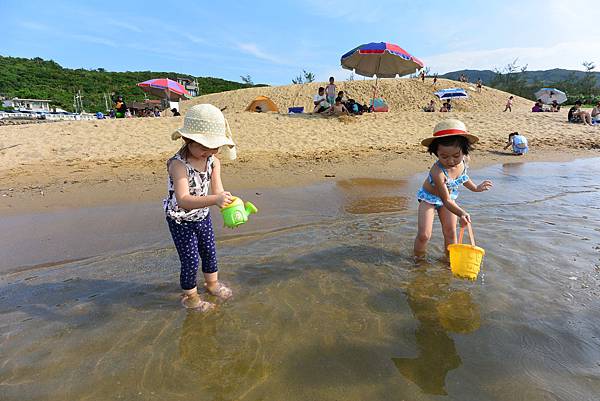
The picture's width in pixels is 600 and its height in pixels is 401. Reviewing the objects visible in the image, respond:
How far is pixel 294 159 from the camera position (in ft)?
27.5

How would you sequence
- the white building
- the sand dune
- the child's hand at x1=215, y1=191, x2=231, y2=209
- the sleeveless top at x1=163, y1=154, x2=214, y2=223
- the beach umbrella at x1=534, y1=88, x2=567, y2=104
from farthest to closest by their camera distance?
1. the white building
2. the sand dune
3. the beach umbrella at x1=534, y1=88, x2=567, y2=104
4. the sleeveless top at x1=163, y1=154, x2=214, y2=223
5. the child's hand at x1=215, y1=191, x2=231, y2=209

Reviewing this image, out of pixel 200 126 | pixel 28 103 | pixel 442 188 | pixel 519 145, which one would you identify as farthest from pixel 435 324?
pixel 28 103

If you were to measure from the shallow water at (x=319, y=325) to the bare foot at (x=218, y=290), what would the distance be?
0.08 metres

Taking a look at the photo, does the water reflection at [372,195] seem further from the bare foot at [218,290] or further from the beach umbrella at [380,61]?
the beach umbrella at [380,61]

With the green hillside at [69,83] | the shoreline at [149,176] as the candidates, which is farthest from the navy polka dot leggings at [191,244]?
the green hillside at [69,83]

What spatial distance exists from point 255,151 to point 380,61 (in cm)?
898

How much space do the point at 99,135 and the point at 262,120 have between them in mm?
5023

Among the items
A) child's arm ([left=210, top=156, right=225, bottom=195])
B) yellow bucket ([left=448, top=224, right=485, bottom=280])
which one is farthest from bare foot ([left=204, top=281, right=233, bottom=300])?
yellow bucket ([left=448, top=224, right=485, bottom=280])

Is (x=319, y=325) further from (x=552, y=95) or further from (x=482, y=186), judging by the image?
(x=552, y=95)

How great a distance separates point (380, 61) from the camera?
49.4 feet

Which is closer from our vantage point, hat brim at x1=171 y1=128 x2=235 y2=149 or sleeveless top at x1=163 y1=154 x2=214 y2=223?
hat brim at x1=171 y1=128 x2=235 y2=149

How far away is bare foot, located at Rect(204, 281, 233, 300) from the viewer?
9.01 feet

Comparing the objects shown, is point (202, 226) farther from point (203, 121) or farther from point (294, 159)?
point (294, 159)

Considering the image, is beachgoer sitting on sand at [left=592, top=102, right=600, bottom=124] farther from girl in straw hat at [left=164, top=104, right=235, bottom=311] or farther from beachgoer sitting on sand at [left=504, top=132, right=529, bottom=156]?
girl in straw hat at [left=164, top=104, right=235, bottom=311]
